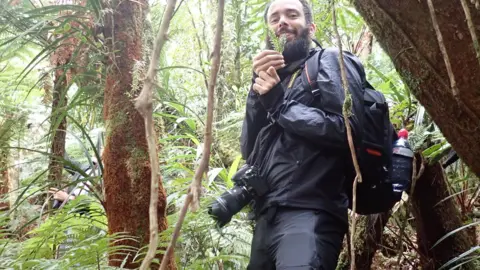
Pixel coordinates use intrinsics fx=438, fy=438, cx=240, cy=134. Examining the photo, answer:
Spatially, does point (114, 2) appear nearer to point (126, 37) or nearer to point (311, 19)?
point (126, 37)

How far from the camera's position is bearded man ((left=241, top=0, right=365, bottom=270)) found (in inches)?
78.3

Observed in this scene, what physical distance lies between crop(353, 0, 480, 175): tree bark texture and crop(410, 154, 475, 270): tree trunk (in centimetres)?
145

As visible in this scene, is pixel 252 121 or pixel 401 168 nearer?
pixel 401 168

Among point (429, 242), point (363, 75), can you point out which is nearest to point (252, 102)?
point (363, 75)

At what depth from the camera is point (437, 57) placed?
139 cm

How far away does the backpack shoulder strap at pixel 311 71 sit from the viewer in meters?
2.23

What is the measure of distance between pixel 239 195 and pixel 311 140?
18.5 inches

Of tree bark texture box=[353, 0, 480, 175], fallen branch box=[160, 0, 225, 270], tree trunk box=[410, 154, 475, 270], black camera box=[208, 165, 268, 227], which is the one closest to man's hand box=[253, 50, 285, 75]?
black camera box=[208, 165, 268, 227]

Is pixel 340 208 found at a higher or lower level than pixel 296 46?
lower

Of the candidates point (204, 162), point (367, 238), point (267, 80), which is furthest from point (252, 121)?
point (204, 162)

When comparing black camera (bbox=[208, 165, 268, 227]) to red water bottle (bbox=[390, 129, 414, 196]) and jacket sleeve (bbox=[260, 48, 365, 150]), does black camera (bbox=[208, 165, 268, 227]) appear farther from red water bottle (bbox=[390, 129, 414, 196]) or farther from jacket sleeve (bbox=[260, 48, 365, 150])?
red water bottle (bbox=[390, 129, 414, 196])

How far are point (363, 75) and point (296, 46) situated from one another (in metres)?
0.42

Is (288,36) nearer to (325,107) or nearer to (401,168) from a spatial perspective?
(325,107)

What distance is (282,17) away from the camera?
2.57 m
